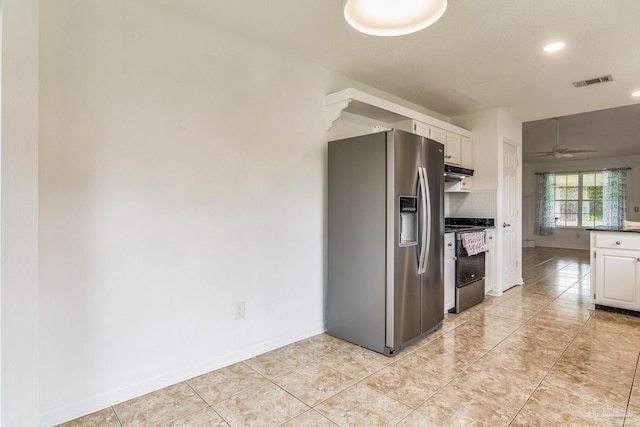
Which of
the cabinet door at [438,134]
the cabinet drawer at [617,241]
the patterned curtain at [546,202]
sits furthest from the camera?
the patterned curtain at [546,202]

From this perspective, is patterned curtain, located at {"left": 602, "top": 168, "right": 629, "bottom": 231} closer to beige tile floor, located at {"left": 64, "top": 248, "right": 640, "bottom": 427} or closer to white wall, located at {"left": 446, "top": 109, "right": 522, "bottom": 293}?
white wall, located at {"left": 446, "top": 109, "right": 522, "bottom": 293}

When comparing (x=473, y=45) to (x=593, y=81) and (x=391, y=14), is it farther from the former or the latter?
(x=593, y=81)

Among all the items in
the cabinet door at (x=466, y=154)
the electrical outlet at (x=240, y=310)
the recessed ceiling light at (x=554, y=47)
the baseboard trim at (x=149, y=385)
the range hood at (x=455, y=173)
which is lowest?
the baseboard trim at (x=149, y=385)

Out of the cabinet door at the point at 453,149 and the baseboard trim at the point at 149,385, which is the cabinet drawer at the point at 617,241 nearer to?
the cabinet door at the point at 453,149

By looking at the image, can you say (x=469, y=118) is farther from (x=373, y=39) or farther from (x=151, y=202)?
(x=151, y=202)

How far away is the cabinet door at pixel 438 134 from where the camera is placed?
3826 millimetres

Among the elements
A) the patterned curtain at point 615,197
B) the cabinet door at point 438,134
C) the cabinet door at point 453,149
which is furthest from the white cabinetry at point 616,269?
the patterned curtain at point 615,197

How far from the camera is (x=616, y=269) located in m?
3.58

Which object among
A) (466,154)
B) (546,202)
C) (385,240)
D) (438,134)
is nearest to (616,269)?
(466,154)

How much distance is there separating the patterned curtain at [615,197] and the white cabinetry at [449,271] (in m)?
7.35

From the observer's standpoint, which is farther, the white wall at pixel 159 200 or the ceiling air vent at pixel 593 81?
the ceiling air vent at pixel 593 81

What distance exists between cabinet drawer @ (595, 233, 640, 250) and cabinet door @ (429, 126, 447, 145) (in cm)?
199

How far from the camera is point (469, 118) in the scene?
15.1ft

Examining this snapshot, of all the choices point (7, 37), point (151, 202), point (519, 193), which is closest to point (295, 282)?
point (151, 202)
